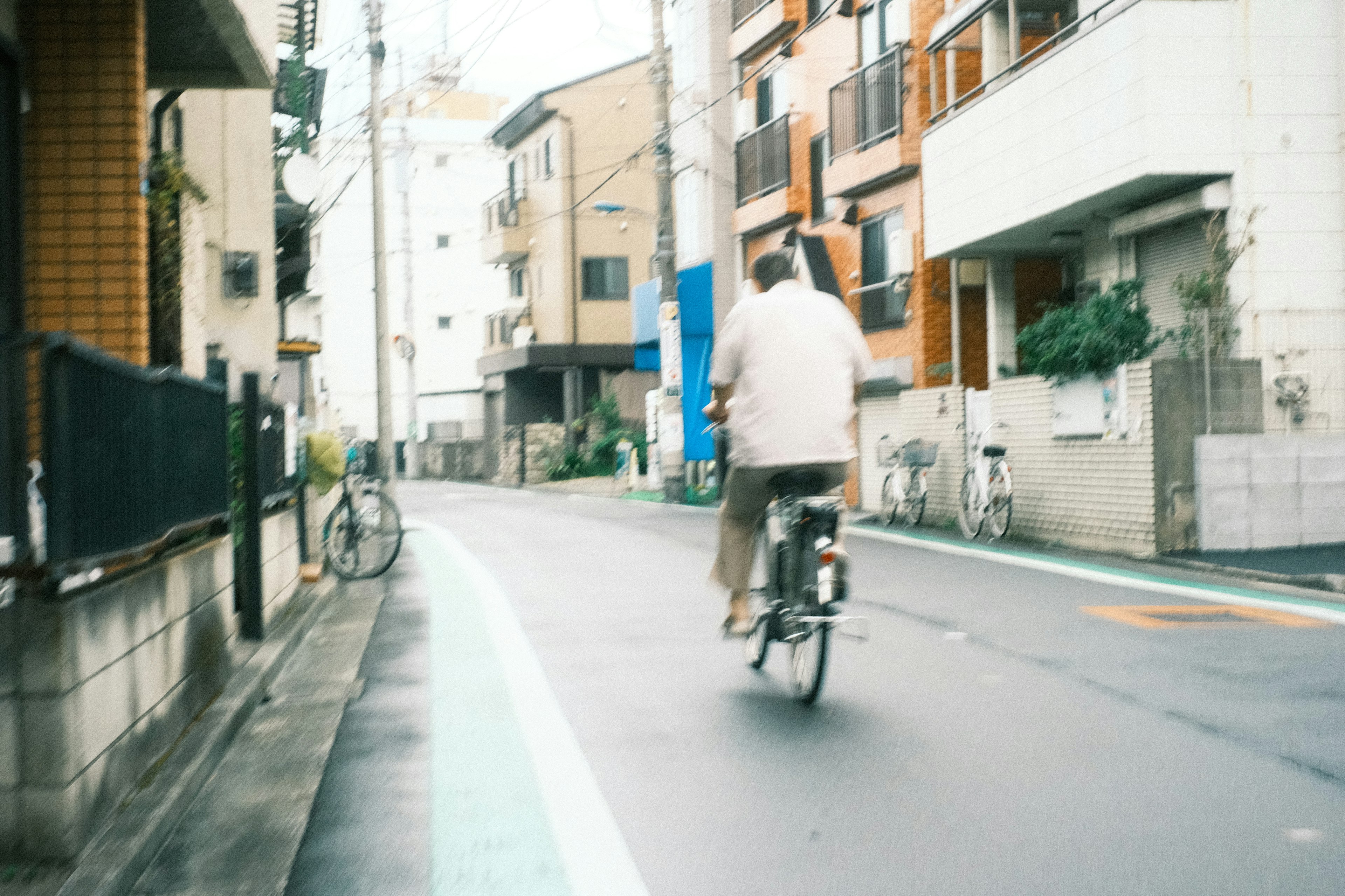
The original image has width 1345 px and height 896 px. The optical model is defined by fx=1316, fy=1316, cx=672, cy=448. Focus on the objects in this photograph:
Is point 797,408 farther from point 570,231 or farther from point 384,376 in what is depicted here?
point 570,231

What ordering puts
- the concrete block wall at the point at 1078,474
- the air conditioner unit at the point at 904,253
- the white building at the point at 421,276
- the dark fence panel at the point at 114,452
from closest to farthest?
the dark fence panel at the point at 114,452 → the concrete block wall at the point at 1078,474 → the air conditioner unit at the point at 904,253 → the white building at the point at 421,276

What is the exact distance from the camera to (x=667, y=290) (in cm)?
2381

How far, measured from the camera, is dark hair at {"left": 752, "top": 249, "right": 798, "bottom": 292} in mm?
5973

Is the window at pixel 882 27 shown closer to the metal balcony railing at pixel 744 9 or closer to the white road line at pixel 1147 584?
the metal balcony railing at pixel 744 9

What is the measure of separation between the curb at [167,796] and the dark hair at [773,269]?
9.73 feet

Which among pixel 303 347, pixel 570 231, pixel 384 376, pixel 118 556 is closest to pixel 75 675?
pixel 118 556

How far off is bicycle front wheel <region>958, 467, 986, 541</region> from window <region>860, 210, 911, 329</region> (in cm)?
501

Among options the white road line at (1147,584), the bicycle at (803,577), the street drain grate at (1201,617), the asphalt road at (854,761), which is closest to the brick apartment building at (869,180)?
the white road line at (1147,584)

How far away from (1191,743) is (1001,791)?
38.6 inches

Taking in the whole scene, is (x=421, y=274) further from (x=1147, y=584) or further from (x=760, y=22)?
(x=1147, y=584)

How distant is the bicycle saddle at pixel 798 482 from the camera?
569cm

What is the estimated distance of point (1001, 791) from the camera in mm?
4246

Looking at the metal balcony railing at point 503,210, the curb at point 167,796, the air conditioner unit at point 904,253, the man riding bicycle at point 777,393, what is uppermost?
the metal balcony railing at point 503,210

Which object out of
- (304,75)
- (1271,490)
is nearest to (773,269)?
(1271,490)
